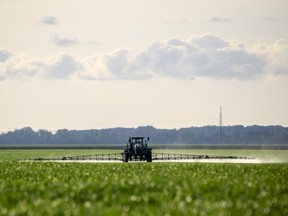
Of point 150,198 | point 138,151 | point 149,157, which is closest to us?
point 150,198

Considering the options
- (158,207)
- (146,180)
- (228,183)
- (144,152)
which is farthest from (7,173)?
(144,152)

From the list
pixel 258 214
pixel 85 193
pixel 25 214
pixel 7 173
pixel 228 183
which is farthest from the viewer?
pixel 7 173

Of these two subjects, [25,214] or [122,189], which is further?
[122,189]

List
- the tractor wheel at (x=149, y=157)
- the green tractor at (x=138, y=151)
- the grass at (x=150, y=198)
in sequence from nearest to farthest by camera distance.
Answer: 1. the grass at (x=150, y=198)
2. the tractor wheel at (x=149, y=157)
3. the green tractor at (x=138, y=151)

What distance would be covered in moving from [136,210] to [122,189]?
5.42 metres

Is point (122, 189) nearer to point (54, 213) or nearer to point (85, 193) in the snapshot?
point (85, 193)

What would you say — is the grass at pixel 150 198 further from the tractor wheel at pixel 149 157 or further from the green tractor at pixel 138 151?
the green tractor at pixel 138 151

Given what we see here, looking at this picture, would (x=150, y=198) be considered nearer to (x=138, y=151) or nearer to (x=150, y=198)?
(x=150, y=198)

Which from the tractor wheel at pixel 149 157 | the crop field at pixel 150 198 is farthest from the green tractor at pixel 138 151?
the crop field at pixel 150 198

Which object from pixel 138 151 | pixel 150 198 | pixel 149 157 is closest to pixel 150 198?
pixel 150 198

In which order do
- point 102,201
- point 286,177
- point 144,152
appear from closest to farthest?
point 102,201 → point 286,177 → point 144,152

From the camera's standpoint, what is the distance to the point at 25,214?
58.1 ft

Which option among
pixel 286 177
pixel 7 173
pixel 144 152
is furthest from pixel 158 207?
pixel 144 152

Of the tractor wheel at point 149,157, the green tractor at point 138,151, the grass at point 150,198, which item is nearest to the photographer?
the grass at point 150,198
